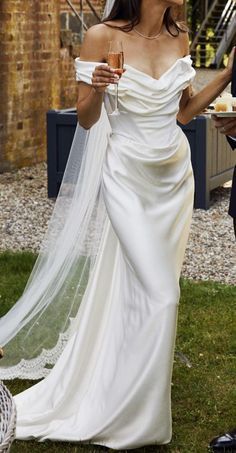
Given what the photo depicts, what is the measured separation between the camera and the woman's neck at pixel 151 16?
14.0ft

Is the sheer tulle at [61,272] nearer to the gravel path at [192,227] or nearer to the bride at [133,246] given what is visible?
the bride at [133,246]

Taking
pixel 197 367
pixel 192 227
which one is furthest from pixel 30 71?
pixel 197 367

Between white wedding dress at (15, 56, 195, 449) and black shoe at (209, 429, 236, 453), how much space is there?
210 millimetres

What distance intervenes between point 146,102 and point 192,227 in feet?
15.5

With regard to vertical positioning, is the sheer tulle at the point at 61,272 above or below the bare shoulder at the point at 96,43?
below

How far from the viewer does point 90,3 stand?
41.8 feet

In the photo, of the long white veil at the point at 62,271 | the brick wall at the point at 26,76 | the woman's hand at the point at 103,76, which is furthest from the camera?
the brick wall at the point at 26,76

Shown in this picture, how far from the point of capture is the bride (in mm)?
4219

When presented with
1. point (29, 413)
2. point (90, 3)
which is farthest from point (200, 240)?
point (90, 3)

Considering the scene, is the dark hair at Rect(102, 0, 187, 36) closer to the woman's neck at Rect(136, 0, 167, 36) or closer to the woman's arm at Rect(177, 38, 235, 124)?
the woman's neck at Rect(136, 0, 167, 36)

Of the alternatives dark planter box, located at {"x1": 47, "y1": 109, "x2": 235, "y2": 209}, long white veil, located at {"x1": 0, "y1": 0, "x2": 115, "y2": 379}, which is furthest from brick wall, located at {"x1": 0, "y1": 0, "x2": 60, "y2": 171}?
long white veil, located at {"x1": 0, "y1": 0, "x2": 115, "y2": 379}

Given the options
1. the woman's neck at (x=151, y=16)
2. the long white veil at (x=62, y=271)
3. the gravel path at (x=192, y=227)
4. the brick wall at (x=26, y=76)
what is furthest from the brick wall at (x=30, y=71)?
the woman's neck at (x=151, y=16)

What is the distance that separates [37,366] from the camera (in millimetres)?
5195

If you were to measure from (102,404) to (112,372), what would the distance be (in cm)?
14
